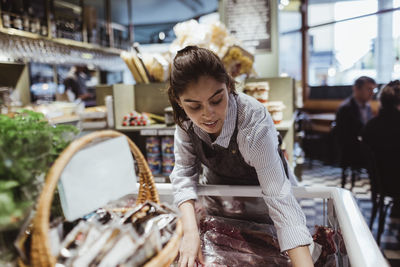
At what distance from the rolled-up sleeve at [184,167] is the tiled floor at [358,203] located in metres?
0.49

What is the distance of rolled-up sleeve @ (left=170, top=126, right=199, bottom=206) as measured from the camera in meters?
1.26

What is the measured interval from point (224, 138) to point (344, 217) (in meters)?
0.48

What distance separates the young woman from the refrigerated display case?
0.34 feet

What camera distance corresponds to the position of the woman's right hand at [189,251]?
99 centimetres

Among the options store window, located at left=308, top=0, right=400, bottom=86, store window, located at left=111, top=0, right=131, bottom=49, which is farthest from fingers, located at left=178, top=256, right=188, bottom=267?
store window, located at left=111, top=0, right=131, bottom=49

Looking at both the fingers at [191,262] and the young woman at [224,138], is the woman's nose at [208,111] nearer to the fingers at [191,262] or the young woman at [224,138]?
the young woman at [224,138]

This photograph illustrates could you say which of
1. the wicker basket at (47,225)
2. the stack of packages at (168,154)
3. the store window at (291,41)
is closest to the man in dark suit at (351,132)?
the stack of packages at (168,154)

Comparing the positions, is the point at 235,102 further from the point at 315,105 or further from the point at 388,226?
the point at 315,105

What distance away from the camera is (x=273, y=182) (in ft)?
3.46

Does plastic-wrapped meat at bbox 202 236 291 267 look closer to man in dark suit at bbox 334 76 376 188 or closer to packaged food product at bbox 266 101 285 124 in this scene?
packaged food product at bbox 266 101 285 124

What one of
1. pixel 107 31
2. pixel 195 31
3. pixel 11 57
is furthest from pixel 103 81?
pixel 195 31

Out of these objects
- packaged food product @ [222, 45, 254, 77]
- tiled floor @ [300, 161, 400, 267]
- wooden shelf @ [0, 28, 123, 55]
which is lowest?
tiled floor @ [300, 161, 400, 267]

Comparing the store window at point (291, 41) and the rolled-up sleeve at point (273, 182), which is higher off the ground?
the store window at point (291, 41)

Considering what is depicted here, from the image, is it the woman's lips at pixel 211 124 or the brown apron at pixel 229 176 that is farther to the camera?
the brown apron at pixel 229 176
